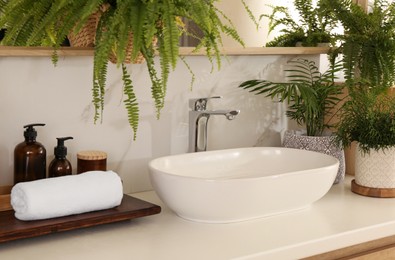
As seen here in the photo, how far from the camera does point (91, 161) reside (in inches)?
73.5

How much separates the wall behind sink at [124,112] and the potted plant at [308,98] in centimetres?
5

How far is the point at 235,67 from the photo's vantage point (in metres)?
2.27

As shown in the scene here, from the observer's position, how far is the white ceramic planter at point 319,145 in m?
2.18

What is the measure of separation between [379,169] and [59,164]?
2.97 ft

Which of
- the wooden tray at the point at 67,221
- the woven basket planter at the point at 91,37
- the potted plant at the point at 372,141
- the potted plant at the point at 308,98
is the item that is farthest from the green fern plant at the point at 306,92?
the wooden tray at the point at 67,221

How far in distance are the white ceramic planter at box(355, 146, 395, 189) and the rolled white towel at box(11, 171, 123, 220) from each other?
76 cm

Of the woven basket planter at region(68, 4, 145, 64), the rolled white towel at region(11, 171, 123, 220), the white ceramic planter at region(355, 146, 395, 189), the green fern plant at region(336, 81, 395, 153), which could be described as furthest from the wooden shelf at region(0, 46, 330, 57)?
the white ceramic planter at region(355, 146, 395, 189)

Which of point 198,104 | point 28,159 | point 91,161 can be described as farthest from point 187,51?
point 28,159

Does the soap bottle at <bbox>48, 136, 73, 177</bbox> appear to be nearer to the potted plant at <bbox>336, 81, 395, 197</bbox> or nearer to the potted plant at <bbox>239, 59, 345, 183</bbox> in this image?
the potted plant at <bbox>239, 59, 345, 183</bbox>

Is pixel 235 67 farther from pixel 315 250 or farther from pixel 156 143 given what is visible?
pixel 315 250

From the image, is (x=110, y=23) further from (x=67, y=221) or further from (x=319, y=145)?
(x=319, y=145)

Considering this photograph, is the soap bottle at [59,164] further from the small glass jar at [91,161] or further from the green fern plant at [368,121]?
the green fern plant at [368,121]

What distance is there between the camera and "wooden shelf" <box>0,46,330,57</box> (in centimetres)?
176

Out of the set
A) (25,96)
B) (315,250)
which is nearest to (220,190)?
(315,250)
